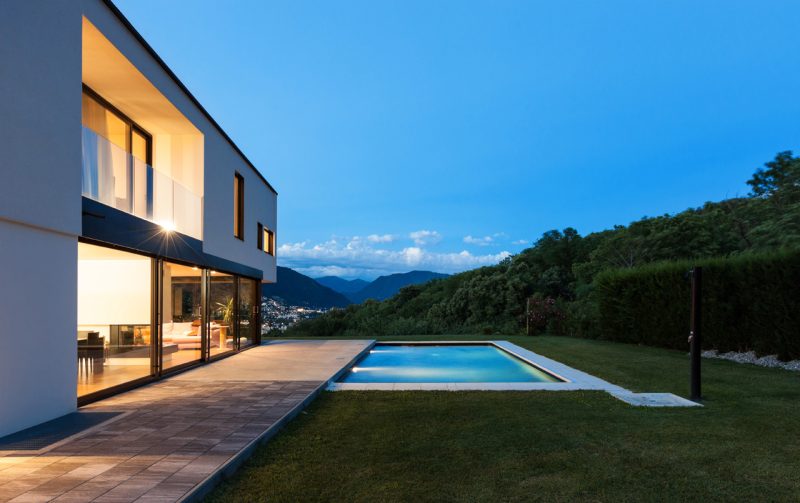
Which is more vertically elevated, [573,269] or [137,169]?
[137,169]

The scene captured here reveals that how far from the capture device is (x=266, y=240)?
1647cm

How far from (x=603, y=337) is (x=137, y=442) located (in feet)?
48.5

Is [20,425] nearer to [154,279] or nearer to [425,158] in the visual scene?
[154,279]

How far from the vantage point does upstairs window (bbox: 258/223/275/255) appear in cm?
1534

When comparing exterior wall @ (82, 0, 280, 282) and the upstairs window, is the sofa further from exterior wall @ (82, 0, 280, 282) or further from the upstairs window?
the upstairs window

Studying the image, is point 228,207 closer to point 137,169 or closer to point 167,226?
point 167,226

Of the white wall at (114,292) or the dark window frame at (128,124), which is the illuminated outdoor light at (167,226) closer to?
the white wall at (114,292)

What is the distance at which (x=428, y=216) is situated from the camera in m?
77.6

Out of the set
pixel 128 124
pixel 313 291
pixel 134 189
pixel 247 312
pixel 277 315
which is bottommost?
pixel 313 291

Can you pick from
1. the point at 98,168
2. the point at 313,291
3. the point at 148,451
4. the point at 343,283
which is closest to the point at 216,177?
the point at 98,168

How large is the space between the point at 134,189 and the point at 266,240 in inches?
348

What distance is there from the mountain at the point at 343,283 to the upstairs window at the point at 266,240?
5807 cm

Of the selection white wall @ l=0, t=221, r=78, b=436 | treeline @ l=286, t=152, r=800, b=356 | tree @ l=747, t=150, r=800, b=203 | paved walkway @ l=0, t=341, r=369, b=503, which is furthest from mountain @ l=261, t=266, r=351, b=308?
white wall @ l=0, t=221, r=78, b=436

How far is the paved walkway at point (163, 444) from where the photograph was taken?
3.36 m
